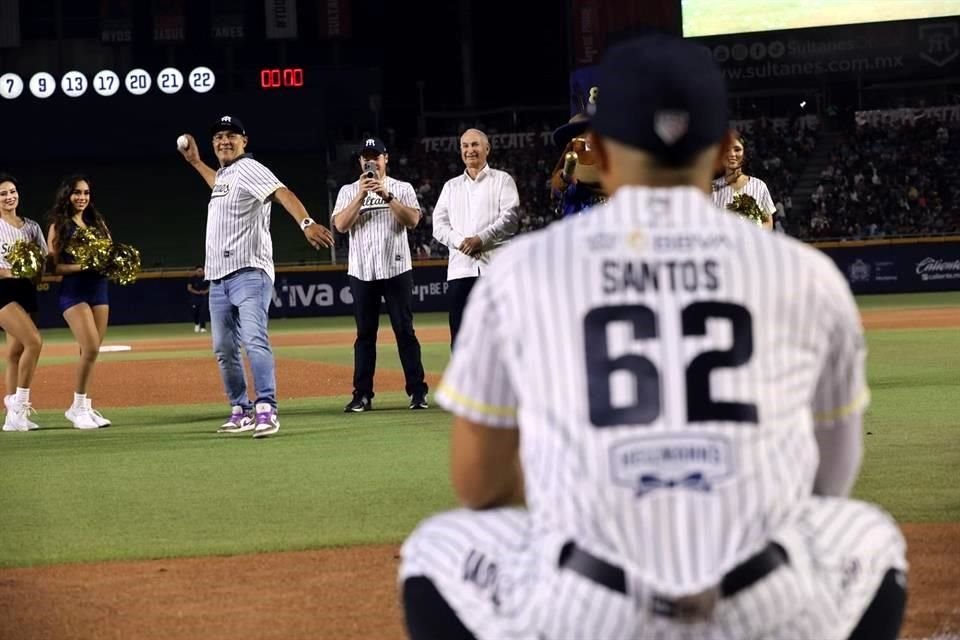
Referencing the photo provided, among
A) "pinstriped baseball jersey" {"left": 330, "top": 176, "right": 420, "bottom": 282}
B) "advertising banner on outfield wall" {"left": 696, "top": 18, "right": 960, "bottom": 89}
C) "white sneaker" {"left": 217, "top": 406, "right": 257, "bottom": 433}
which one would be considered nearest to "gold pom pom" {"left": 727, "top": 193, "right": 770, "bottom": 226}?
"pinstriped baseball jersey" {"left": 330, "top": 176, "right": 420, "bottom": 282}

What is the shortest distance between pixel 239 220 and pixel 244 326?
829mm

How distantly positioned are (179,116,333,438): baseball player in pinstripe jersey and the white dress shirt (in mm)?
1550

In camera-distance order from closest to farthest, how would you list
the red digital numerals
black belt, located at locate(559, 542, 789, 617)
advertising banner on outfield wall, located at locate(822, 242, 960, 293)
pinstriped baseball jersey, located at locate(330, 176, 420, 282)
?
black belt, located at locate(559, 542, 789, 617) → pinstriped baseball jersey, located at locate(330, 176, 420, 282) → advertising banner on outfield wall, located at locate(822, 242, 960, 293) → the red digital numerals

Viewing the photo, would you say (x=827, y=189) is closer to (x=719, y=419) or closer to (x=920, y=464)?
(x=920, y=464)

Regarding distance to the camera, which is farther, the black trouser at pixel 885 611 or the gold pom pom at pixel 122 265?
the gold pom pom at pixel 122 265

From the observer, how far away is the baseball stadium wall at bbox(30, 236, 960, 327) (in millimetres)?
34875

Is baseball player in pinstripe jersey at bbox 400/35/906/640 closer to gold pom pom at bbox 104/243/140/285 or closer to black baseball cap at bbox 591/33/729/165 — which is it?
black baseball cap at bbox 591/33/729/165

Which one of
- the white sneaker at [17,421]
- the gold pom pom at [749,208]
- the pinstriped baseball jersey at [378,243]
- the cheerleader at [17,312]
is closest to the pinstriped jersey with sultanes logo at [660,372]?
the gold pom pom at [749,208]

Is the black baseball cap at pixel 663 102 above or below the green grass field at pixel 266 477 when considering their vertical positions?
above

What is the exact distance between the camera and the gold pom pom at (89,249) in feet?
40.1

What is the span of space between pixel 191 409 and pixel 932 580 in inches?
387

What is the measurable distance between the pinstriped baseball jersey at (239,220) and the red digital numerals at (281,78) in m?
31.6

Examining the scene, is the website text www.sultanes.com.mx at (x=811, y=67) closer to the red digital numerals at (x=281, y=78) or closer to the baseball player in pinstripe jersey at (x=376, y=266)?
the red digital numerals at (x=281, y=78)

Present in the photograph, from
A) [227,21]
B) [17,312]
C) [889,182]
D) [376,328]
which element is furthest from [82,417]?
[227,21]
